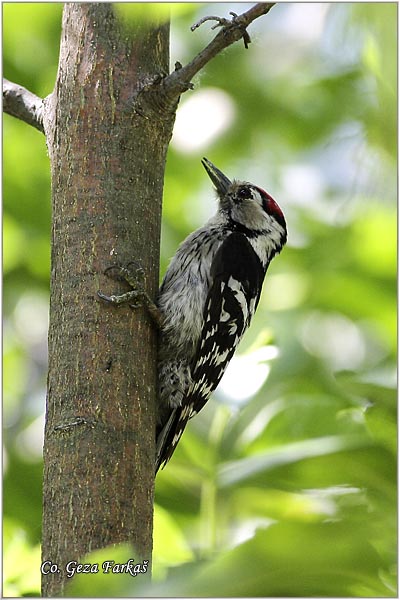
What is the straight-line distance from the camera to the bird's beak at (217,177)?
3.02m

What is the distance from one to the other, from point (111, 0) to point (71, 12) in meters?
0.22

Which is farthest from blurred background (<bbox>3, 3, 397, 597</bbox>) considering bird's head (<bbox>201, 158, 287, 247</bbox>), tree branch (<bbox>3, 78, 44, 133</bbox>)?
tree branch (<bbox>3, 78, 44, 133</bbox>)

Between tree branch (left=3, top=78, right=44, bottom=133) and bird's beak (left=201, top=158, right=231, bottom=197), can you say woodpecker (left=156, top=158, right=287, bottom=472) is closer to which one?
bird's beak (left=201, top=158, right=231, bottom=197)

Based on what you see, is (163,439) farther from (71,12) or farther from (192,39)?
(192,39)

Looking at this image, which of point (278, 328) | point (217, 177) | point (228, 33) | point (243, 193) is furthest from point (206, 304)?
point (228, 33)

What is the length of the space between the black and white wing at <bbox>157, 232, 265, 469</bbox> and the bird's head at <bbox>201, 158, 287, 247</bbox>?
0.31m

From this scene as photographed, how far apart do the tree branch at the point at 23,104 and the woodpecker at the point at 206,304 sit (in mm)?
642

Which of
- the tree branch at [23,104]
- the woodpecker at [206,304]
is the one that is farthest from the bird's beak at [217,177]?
the tree branch at [23,104]

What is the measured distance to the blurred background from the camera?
1.58 ft

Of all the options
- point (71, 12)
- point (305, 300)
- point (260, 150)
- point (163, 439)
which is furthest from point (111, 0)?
point (260, 150)

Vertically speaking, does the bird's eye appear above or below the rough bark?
above

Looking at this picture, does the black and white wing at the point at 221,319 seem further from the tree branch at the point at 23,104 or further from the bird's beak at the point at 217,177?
the tree branch at the point at 23,104

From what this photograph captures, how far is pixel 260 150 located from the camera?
3221mm

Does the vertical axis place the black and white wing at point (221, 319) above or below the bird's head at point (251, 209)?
below
